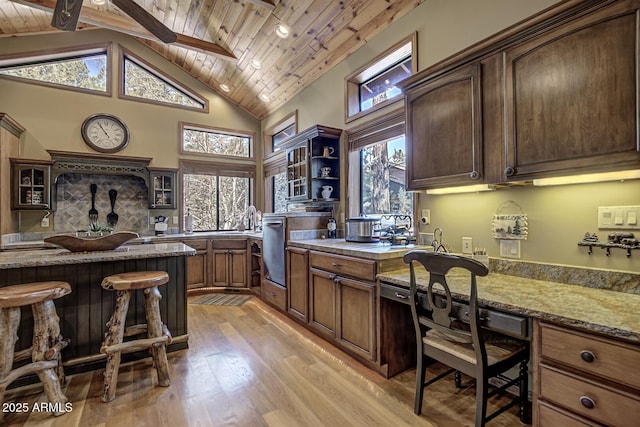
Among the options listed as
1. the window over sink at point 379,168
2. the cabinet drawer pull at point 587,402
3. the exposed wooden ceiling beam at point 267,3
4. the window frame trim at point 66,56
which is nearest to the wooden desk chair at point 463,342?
the cabinet drawer pull at point 587,402

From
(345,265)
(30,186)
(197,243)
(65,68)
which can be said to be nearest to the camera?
(345,265)

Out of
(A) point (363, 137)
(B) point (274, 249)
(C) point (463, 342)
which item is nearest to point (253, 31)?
(A) point (363, 137)

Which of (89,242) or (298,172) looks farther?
(298,172)

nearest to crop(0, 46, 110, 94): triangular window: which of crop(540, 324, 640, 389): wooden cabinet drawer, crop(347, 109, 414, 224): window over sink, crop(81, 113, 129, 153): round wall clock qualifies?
crop(81, 113, 129, 153): round wall clock

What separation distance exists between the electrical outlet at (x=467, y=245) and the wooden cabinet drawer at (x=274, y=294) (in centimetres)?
210

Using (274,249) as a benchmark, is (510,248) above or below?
above

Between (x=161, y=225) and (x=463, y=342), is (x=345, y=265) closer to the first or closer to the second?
(x=463, y=342)

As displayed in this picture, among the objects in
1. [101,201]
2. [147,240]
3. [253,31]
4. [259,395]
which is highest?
[253,31]

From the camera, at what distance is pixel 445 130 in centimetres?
210

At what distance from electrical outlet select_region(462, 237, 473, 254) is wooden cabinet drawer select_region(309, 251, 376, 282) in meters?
0.72

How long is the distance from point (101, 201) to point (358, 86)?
13.8ft

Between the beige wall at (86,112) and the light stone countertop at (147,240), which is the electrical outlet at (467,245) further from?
the beige wall at (86,112)

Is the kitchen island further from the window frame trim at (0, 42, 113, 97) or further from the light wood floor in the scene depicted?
the window frame trim at (0, 42, 113, 97)

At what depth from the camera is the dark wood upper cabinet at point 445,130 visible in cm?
192
